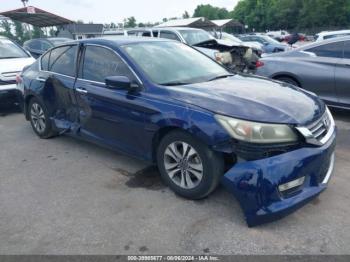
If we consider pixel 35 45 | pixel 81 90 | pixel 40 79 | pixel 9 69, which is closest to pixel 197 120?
pixel 81 90

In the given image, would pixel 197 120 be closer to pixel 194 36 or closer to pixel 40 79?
pixel 40 79

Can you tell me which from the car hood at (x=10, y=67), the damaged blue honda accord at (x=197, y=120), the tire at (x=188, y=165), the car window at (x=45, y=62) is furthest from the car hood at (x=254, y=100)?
the car hood at (x=10, y=67)

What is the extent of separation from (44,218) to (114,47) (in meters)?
2.04

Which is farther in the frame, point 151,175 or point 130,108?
point 151,175

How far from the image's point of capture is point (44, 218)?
3373mm

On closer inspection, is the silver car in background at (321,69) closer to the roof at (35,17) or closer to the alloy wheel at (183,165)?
the alloy wheel at (183,165)

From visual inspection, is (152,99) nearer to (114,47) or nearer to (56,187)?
(114,47)

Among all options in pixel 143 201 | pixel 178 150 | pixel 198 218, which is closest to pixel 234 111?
pixel 178 150

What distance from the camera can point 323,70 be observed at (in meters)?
6.09

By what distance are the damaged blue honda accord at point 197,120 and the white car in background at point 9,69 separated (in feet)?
9.52

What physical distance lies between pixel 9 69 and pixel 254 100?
6.11 metres

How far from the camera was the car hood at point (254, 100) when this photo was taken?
310 centimetres

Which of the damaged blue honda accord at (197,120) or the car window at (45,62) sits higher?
the car window at (45,62)

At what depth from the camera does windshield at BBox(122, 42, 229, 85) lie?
392cm
